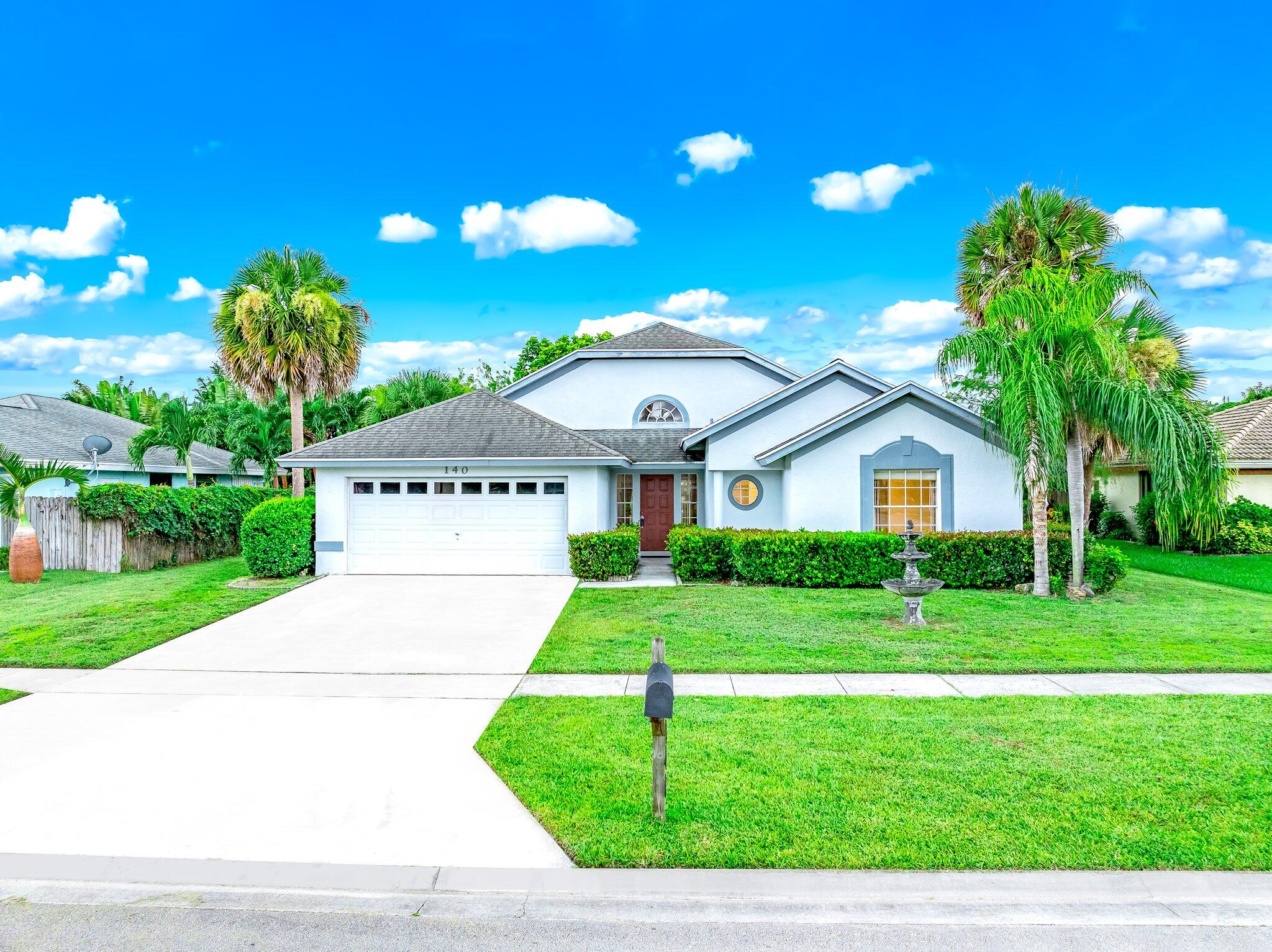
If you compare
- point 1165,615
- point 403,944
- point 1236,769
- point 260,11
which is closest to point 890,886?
point 403,944

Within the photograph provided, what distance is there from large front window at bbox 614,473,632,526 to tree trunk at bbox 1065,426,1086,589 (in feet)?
34.1

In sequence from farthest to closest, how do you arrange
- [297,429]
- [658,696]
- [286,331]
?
[297,429]
[286,331]
[658,696]

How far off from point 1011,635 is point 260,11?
19.2 meters

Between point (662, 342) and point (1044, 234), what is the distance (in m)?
10.3

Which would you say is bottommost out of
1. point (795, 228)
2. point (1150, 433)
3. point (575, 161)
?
point (1150, 433)

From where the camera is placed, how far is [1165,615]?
11.0 m

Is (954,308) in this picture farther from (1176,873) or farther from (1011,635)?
(1176,873)

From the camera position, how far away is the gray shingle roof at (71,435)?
21.5m

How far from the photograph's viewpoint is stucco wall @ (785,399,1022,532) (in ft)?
49.6

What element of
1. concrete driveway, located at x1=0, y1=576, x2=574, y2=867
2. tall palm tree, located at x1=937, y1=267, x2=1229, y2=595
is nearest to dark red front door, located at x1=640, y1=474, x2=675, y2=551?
tall palm tree, located at x1=937, y1=267, x2=1229, y2=595

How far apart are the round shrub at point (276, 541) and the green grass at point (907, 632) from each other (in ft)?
21.9

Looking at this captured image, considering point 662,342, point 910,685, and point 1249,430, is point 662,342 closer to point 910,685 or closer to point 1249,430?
point 910,685

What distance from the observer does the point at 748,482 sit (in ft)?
56.3

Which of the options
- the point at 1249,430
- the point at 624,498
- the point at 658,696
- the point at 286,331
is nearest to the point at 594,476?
the point at 624,498
